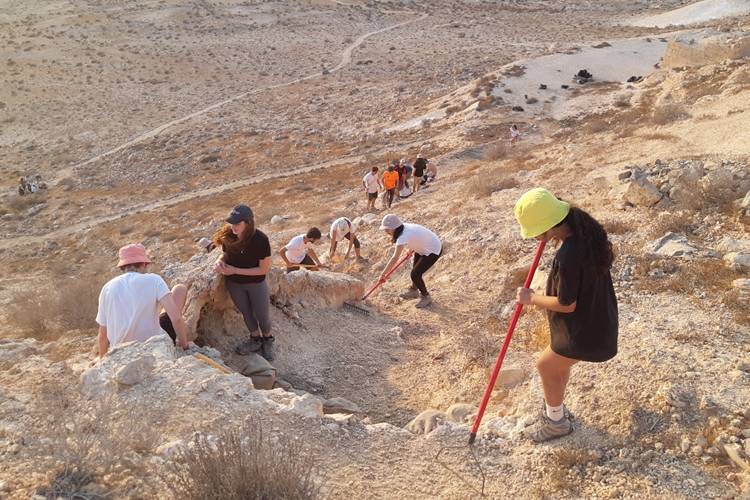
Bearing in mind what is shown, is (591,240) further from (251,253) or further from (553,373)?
(251,253)

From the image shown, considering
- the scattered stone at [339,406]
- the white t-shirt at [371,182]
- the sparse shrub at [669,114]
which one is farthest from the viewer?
the sparse shrub at [669,114]

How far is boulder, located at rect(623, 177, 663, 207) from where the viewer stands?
8297 mm

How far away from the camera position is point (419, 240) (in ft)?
24.7

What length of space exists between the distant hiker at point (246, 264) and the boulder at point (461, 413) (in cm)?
216

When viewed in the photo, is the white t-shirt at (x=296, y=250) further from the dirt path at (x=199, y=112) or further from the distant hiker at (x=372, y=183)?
the dirt path at (x=199, y=112)

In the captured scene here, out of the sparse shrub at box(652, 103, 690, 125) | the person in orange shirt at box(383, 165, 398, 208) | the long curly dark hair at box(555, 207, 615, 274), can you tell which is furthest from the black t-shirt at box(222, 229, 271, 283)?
the sparse shrub at box(652, 103, 690, 125)

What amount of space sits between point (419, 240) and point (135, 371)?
4273mm

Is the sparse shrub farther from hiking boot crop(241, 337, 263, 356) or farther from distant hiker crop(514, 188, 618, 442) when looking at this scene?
distant hiker crop(514, 188, 618, 442)

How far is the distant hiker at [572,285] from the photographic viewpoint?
3211mm

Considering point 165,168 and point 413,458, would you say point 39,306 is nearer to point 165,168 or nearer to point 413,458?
point 413,458

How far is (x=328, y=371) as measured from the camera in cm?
609

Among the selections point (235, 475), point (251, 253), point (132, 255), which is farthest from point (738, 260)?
point (132, 255)

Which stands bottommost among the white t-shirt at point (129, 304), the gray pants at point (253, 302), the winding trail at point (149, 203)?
the winding trail at point (149, 203)

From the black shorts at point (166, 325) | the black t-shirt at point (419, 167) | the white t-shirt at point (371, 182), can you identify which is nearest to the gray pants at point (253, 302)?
the black shorts at point (166, 325)
